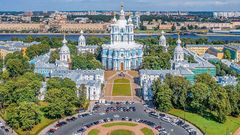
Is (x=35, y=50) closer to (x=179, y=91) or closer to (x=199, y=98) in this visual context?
(x=179, y=91)

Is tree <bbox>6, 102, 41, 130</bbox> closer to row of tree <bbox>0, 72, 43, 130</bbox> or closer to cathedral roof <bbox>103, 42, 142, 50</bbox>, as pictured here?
row of tree <bbox>0, 72, 43, 130</bbox>

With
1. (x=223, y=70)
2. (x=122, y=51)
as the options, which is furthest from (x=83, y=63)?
(x=223, y=70)

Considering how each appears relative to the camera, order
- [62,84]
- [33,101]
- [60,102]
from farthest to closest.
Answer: [62,84] < [33,101] < [60,102]

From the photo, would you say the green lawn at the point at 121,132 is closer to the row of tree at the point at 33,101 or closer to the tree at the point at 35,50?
the row of tree at the point at 33,101

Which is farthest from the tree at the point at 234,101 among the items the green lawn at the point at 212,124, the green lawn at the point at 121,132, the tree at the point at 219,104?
the green lawn at the point at 121,132

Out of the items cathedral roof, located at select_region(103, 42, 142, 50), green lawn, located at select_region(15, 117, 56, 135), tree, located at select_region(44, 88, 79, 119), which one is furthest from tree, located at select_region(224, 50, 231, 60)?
green lawn, located at select_region(15, 117, 56, 135)

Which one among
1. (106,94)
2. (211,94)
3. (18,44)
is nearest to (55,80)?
(106,94)
